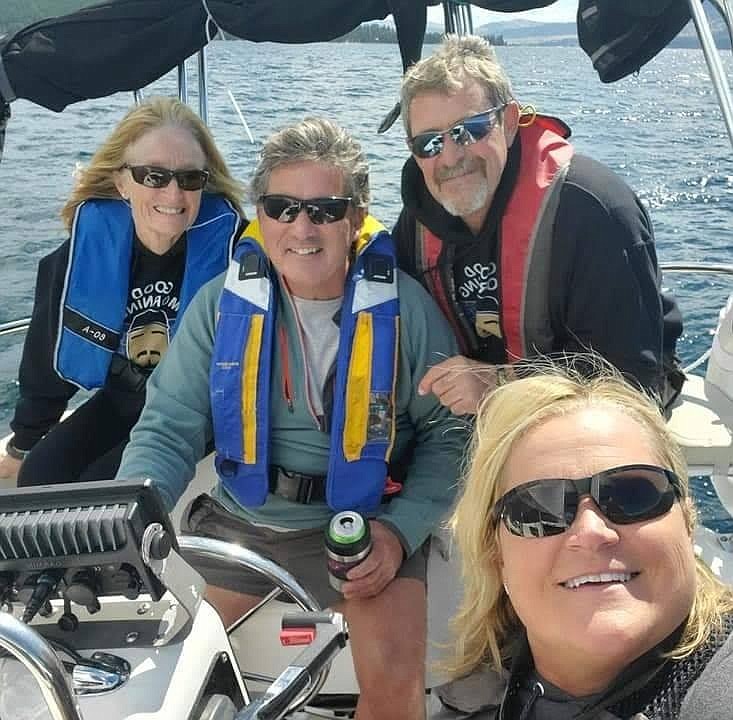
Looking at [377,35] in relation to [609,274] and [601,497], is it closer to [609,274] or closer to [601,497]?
[609,274]

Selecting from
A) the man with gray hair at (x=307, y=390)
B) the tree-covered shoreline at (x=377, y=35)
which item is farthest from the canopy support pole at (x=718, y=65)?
the man with gray hair at (x=307, y=390)

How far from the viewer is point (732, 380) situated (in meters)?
2.40

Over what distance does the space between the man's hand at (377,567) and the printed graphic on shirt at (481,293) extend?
647mm

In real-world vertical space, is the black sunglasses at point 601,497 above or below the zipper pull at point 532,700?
above

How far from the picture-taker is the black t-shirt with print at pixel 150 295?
252 centimetres

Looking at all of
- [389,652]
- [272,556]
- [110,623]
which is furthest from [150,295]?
[110,623]

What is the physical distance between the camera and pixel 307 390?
2.05 metres

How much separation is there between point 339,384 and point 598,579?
1.02 m

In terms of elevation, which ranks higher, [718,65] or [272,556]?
[718,65]

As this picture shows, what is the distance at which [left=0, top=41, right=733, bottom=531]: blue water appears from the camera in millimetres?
6750

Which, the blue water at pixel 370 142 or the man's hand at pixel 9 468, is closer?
the man's hand at pixel 9 468

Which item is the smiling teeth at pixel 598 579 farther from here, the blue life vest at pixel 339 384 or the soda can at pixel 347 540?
the blue life vest at pixel 339 384

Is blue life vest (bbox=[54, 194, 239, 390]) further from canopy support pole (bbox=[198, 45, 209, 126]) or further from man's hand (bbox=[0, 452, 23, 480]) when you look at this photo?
canopy support pole (bbox=[198, 45, 209, 126])

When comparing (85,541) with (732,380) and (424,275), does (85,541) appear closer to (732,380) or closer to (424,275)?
(424,275)
